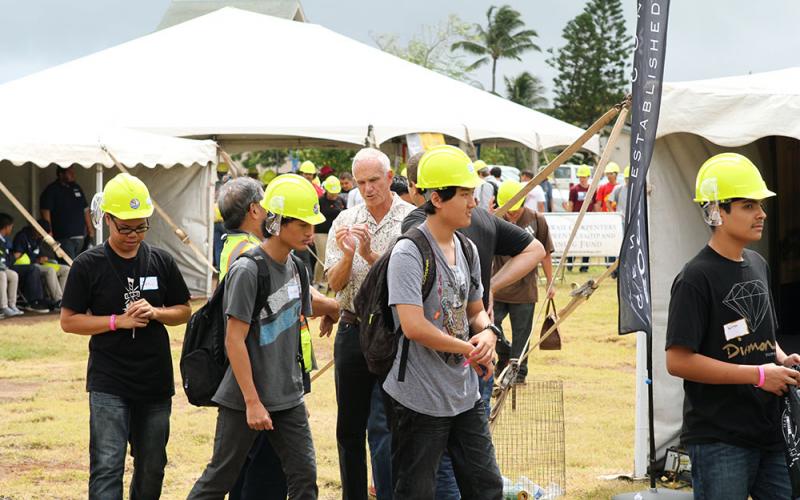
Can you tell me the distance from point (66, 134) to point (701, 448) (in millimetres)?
13938

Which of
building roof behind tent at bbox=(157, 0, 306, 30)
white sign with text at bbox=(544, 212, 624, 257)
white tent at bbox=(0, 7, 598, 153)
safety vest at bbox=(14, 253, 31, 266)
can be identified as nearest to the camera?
safety vest at bbox=(14, 253, 31, 266)

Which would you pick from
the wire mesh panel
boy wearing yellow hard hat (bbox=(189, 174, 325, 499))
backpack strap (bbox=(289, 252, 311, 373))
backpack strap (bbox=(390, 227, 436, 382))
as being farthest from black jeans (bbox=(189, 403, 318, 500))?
the wire mesh panel

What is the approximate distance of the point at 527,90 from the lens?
77062mm

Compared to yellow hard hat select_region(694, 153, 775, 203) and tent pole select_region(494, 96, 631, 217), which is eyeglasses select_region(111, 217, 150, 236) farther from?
yellow hard hat select_region(694, 153, 775, 203)

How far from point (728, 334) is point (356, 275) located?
79.2 inches

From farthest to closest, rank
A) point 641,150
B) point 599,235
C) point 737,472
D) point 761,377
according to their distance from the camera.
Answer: point 599,235, point 641,150, point 737,472, point 761,377

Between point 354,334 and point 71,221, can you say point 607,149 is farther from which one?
point 71,221

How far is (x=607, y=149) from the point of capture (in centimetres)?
628

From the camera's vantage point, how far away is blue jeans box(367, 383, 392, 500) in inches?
223

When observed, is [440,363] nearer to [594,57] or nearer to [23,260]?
[23,260]

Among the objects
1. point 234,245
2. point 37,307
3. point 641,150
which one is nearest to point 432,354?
point 234,245

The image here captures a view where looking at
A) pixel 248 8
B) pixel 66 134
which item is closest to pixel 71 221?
pixel 66 134

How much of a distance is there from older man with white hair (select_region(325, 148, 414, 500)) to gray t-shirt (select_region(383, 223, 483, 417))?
3.03 ft

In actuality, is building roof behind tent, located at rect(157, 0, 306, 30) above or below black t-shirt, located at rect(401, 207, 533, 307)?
above
